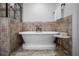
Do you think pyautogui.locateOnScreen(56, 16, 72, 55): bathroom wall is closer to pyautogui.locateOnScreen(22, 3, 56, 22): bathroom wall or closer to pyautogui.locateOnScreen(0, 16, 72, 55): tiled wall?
pyautogui.locateOnScreen(0, 16, 72, 55): tiled wall

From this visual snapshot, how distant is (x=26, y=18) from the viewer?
2.60 metres

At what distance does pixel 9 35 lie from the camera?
7.63 feet

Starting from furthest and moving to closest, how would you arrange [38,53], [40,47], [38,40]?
[38,40] → [40,47] → [38,53]

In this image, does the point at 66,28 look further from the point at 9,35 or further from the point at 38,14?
the point at 9,35

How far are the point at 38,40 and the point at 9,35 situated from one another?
697 millimetres

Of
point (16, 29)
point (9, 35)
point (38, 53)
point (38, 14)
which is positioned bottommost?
point (38, 53)

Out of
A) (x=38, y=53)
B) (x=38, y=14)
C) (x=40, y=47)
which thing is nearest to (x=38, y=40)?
(x=40, y=47)

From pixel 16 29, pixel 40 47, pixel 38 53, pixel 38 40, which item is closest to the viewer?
pixel 38 53

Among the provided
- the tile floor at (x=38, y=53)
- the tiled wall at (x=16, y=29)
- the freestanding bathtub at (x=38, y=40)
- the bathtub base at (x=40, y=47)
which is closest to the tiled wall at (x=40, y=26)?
the tiled wall at (x=16, y=29)

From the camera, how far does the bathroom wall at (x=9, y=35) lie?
2145 mm

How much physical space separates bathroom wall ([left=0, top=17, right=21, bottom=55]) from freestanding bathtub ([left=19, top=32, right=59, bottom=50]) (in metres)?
0.21

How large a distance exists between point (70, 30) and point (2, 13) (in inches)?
53.6

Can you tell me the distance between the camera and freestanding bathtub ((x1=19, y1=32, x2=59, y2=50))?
254cm

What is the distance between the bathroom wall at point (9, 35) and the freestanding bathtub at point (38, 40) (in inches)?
8.2
